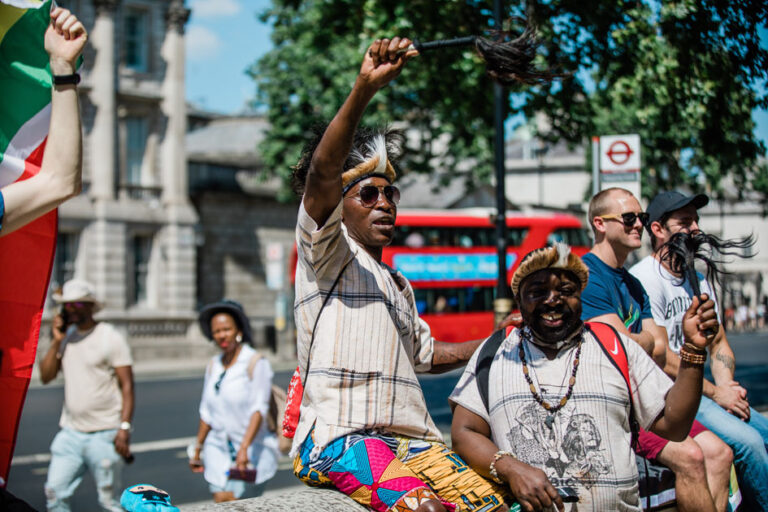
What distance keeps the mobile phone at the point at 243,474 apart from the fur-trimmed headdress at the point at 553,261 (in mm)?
3519

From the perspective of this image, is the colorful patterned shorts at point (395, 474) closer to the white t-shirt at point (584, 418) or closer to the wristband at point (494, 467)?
the wristband at point (494, 467)

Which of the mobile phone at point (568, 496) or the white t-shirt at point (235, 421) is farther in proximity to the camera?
the white t-shirt at point (235, 421)

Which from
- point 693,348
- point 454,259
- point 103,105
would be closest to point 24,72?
point 693,348

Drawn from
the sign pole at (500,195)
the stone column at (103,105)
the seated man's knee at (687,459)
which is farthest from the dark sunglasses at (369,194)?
the stone column at (103,105)

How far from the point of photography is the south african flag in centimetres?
266

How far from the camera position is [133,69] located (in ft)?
103

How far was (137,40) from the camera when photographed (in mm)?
31438

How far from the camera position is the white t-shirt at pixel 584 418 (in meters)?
3.27

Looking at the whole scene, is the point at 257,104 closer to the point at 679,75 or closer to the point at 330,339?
the point at 679,75

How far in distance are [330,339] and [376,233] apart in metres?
0.45

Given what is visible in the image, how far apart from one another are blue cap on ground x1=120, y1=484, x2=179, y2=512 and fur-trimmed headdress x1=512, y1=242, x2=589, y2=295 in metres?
1.56

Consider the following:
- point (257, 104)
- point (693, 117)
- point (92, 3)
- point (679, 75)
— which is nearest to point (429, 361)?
point (679, 75)

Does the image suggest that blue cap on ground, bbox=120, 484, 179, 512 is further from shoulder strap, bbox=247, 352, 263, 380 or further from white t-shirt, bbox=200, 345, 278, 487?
shoulder strap, bbox=247, 352, 263, 380

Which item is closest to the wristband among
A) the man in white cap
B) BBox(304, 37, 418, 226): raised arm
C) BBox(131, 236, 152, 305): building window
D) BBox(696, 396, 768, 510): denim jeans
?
BBox(304, 37, 418, 226): raised arm
